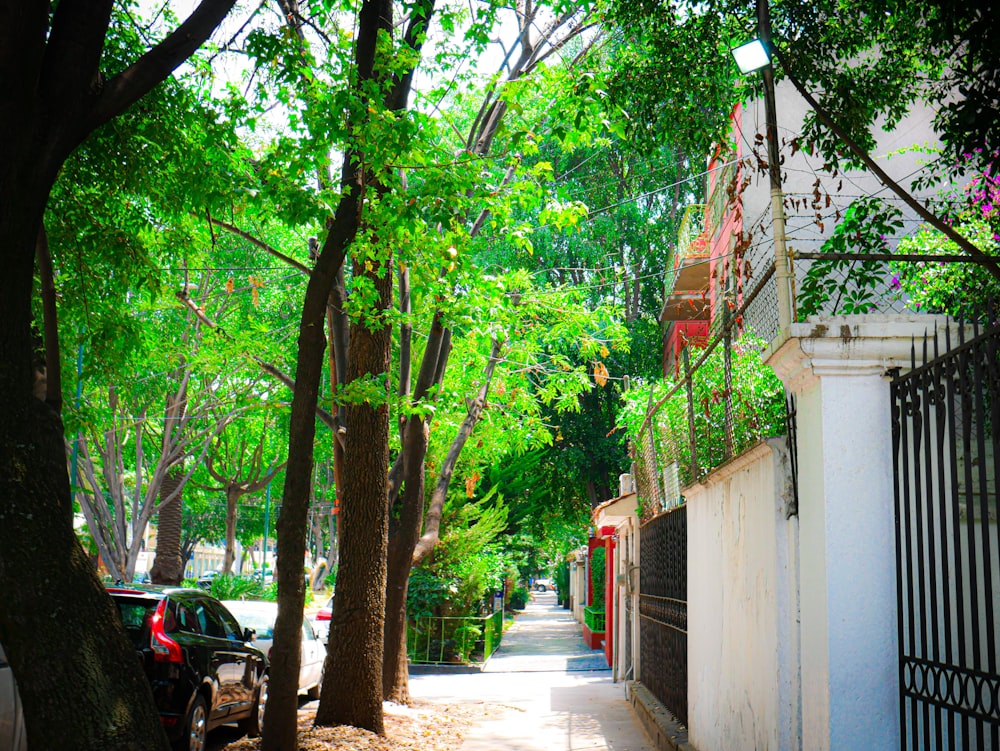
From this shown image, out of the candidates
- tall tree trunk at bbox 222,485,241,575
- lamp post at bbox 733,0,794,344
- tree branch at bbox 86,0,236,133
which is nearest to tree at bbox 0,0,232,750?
tree branch at bbox 86,0,236,133

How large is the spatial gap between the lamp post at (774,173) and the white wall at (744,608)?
126cm

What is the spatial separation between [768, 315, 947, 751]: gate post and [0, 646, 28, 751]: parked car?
210 inches

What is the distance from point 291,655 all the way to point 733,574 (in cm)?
385

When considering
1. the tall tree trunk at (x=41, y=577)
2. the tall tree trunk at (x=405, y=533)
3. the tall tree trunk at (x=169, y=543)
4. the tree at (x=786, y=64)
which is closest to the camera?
the tall tree trunk at (x=41, y=577)

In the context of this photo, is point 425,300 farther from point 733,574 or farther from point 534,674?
point 534,674

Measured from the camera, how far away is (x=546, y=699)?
17.2 metres

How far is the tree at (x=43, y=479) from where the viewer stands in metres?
4.93

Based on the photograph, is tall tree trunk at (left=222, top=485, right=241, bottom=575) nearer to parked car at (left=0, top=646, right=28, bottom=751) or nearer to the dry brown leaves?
the dry brown leaves

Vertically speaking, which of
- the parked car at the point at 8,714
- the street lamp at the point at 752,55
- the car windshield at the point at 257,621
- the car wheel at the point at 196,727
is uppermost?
the street lamp at the point at 752,55

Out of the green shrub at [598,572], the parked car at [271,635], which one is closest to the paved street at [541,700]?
the parked car at [271,635]

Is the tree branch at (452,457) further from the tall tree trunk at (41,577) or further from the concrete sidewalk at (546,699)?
the tall tree trunk at (41,577)

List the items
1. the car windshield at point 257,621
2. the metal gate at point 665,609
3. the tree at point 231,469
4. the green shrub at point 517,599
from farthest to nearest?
the green shrub at point 517,599 < the tree at point 231,469 < the car windshield at point 257,621 < the metal gate at point 665,609

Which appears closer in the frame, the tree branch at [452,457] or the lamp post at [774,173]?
the lamp post at [774,173]

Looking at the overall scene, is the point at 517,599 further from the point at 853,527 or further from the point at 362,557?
the point at 853,527
